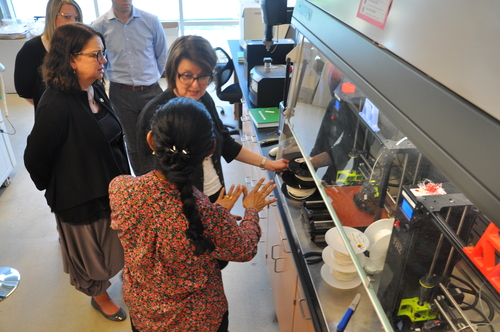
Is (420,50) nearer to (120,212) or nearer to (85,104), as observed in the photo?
(120,212)

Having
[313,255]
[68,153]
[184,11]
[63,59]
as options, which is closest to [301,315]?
[313,255]

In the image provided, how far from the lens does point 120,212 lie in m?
1.13

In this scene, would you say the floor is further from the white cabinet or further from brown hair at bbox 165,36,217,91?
brown hair at bbox 165,36,217,91

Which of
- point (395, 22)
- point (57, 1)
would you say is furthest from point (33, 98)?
point (395, 22)

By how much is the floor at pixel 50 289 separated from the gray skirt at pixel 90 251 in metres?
0.35

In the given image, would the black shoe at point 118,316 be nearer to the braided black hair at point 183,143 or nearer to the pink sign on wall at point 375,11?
the braided black hair at point 183,143

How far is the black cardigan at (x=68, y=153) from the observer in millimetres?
1585

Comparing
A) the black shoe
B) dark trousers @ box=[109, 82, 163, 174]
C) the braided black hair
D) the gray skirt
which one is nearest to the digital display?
the braided black hair

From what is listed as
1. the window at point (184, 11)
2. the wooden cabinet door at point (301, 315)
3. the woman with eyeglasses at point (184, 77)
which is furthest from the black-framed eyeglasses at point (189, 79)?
the window at point (184, 11)

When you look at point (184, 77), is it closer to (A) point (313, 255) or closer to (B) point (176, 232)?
(B) point (176, 232)

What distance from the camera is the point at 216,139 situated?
1.79m

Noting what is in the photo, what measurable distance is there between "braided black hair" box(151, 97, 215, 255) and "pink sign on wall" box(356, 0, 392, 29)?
0.50 m

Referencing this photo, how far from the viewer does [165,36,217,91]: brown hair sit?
166 centimetres

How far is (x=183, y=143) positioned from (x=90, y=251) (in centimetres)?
128
